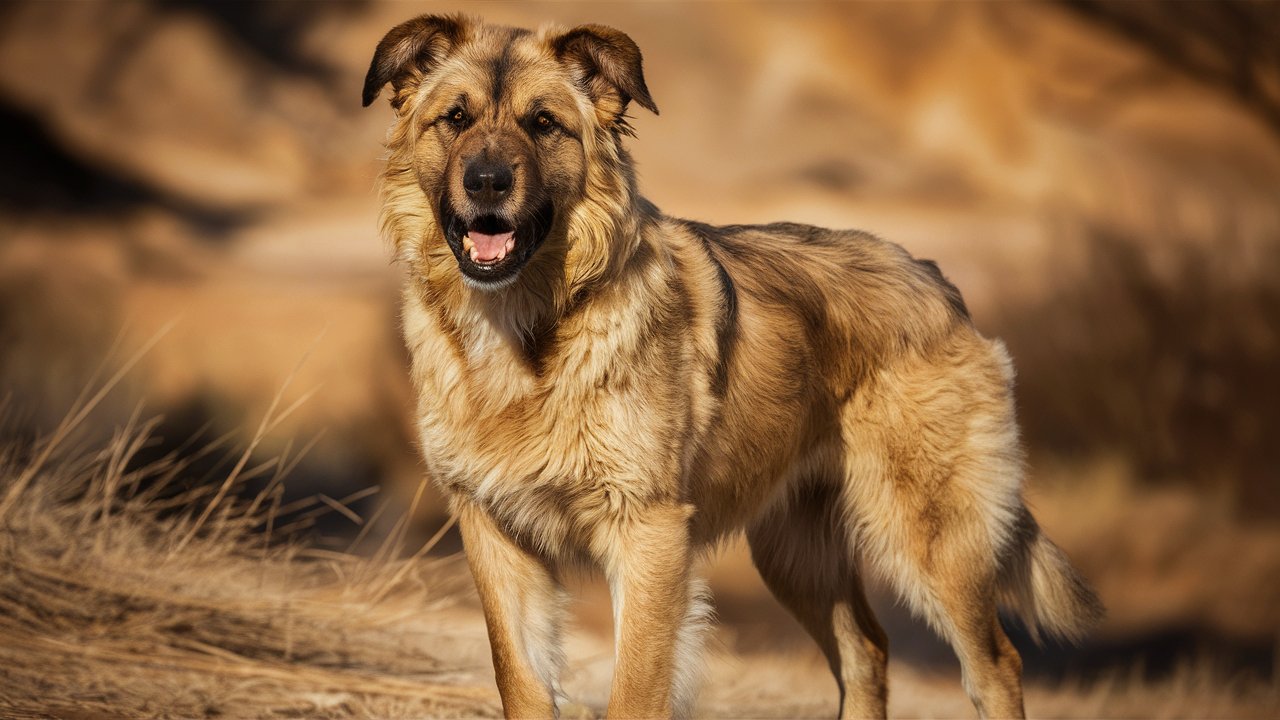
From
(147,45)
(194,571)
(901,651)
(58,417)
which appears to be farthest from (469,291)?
(147,45)

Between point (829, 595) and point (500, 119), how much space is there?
2.61m

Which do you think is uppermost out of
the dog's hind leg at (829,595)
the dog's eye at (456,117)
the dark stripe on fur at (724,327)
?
the dog's eye at (456,117)

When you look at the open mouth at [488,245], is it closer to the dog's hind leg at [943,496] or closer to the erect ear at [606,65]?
the erect ear at [606,65]

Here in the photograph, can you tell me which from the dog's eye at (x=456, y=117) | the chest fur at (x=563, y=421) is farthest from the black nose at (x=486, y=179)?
the chest fur at (x=563, y=421)

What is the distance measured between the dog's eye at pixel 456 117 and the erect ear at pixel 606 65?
1.38 feet

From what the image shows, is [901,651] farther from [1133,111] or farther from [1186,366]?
[1133,111]

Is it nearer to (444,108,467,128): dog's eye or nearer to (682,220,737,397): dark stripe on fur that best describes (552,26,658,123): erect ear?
(444,108,467,128): dog's eye

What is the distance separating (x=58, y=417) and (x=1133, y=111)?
11.1 meters

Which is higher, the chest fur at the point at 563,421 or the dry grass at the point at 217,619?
the chest fur at the point at 563,421

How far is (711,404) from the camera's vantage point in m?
4.23

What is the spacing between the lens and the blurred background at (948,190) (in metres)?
13.1

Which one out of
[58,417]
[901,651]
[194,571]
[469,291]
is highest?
[469,291]

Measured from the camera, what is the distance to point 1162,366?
45.6ft

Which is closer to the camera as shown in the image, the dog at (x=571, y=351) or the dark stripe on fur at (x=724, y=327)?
the dog at (x=571, y=351)
